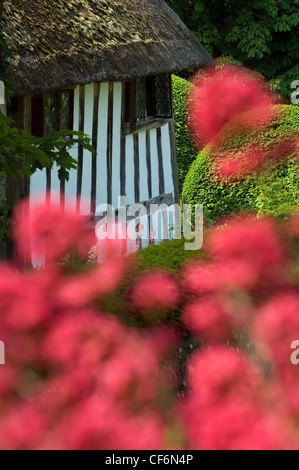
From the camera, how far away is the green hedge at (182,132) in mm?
18484

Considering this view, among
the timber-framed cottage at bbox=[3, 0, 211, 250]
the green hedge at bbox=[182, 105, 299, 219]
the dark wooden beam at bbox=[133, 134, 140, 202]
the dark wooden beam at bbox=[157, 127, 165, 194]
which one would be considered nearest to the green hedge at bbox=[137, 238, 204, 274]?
the timber-framed cottage at bbox=[3, 0, 211, 250]

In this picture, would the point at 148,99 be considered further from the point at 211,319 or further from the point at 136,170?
the point at 211,319

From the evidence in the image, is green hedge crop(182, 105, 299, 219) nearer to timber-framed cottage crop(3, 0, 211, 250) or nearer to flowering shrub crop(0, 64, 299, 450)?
timber-framed cottage crop(3, 0, 211, 250)

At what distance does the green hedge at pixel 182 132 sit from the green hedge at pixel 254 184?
273 cm

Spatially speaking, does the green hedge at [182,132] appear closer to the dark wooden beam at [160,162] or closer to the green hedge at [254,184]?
the green hedge at [254,184]

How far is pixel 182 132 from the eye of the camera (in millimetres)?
18859

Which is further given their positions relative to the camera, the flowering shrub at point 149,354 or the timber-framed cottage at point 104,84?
the timber-framed cottage at point 104,84

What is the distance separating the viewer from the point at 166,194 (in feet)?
45.9

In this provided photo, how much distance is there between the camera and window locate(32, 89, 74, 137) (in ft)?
35.1

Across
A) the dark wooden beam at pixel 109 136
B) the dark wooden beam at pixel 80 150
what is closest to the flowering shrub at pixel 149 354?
the dark wooden beam at pixel 80 150

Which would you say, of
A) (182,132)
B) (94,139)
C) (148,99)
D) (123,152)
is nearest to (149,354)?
(94,139)
